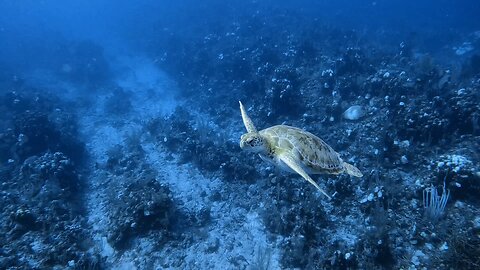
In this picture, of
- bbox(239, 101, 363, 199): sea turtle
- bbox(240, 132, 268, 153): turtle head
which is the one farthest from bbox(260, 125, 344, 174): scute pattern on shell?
bbox(240, 132, 268, 153): turtle head

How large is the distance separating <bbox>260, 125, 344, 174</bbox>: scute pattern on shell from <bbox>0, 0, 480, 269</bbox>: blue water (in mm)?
53

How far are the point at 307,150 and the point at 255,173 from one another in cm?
358

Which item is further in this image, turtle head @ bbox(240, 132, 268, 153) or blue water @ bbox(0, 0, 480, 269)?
blue water @ bbox(0, 0, 480, 269)

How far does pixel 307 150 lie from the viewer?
5902 mm

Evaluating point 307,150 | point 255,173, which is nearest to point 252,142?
point 307,150

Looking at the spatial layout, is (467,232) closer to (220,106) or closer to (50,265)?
(50,265)

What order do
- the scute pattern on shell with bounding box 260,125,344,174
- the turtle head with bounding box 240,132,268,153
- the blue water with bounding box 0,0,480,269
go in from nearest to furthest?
the turtle head with bounding box 240,132,268,153
the scute pattern on shell with bounding box 260,125,344,174
the blue water with bounding box 0,0,480,269

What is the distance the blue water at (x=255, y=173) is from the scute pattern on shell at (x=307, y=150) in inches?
2.1

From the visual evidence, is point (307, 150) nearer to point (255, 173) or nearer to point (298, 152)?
point (298, 152)

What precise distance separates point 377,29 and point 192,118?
2874 centimetres

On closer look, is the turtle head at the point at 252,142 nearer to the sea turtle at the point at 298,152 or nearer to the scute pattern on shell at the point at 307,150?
the sea turtle at the point at 298,152

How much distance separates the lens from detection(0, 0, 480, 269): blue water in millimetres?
6105

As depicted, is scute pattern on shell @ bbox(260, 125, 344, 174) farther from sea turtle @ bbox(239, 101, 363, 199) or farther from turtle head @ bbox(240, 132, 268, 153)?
turtle head @ bbox(240, 132, 268, 153)

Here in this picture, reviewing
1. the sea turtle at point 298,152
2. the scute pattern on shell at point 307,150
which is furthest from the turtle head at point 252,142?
the scute pattern on shell at point 307,150
